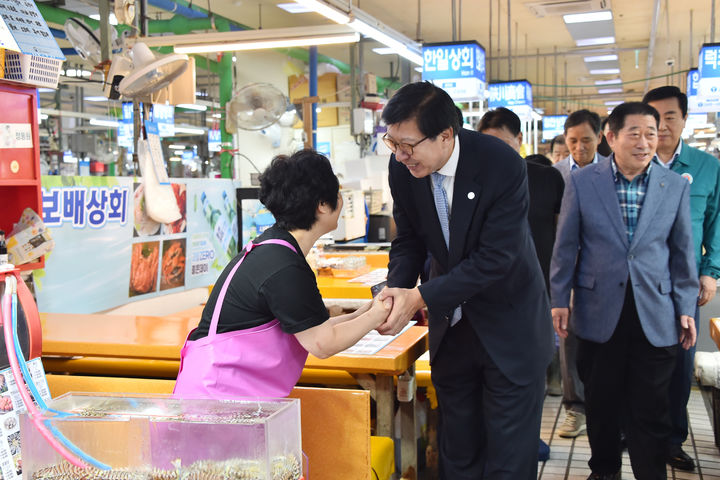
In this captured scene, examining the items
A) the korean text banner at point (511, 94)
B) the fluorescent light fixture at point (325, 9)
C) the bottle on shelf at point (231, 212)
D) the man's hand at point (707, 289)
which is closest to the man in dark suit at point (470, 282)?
the man's hand at point (707, 289)

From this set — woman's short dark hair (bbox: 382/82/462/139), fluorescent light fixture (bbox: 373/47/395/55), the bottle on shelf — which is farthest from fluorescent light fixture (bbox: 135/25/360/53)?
fluorescent light fixture (bbox: 373/47/395/55)

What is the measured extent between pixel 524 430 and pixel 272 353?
40.2 inches

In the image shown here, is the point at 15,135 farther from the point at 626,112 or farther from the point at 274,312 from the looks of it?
the point at 626,112

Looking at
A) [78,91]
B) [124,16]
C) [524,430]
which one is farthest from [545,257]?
[78,91]

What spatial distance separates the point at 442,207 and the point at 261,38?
3.77 m

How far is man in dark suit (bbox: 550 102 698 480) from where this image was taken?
3291mm

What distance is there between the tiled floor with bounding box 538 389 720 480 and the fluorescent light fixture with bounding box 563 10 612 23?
894 cm

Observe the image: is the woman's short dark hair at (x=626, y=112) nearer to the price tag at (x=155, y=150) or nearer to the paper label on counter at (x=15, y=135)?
the paper label on counter at (x=15, y=135)

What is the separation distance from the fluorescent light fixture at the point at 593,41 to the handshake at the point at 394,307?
46.4 ft

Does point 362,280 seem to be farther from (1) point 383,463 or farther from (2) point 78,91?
(2) point 78,91

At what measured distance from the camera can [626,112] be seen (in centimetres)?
334

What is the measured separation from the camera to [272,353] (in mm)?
2199

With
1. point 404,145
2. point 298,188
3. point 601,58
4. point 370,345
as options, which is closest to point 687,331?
point 370,345

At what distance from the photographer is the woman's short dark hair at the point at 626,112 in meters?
3.33
